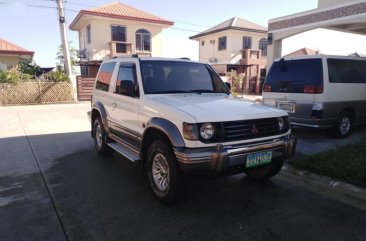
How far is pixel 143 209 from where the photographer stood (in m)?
3.85

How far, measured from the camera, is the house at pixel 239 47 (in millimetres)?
29328

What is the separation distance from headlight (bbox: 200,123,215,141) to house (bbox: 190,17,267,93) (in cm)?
2547

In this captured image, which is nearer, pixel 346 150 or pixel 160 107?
pixel 160 107

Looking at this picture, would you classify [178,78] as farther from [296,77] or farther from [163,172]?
[296,77]

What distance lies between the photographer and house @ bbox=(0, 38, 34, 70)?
2159 centimetres

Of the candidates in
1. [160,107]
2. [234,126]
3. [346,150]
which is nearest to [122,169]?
[160,107]

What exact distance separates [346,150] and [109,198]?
4547 mm

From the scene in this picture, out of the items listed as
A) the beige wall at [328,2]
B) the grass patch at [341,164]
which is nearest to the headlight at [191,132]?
the grass patch at [341,164]

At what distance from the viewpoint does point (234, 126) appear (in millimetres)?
3623

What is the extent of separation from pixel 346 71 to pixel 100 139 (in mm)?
6294

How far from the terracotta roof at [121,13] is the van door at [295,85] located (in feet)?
59.1

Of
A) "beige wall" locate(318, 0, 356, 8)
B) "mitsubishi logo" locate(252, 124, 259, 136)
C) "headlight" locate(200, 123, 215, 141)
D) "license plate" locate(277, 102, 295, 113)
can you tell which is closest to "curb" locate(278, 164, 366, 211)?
"mitsubishi logo" locate(252, 124, 259, 136)

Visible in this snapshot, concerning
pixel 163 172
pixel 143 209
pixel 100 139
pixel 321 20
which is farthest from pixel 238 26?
pixel 143 209

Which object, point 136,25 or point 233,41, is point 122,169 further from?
point 233,41
